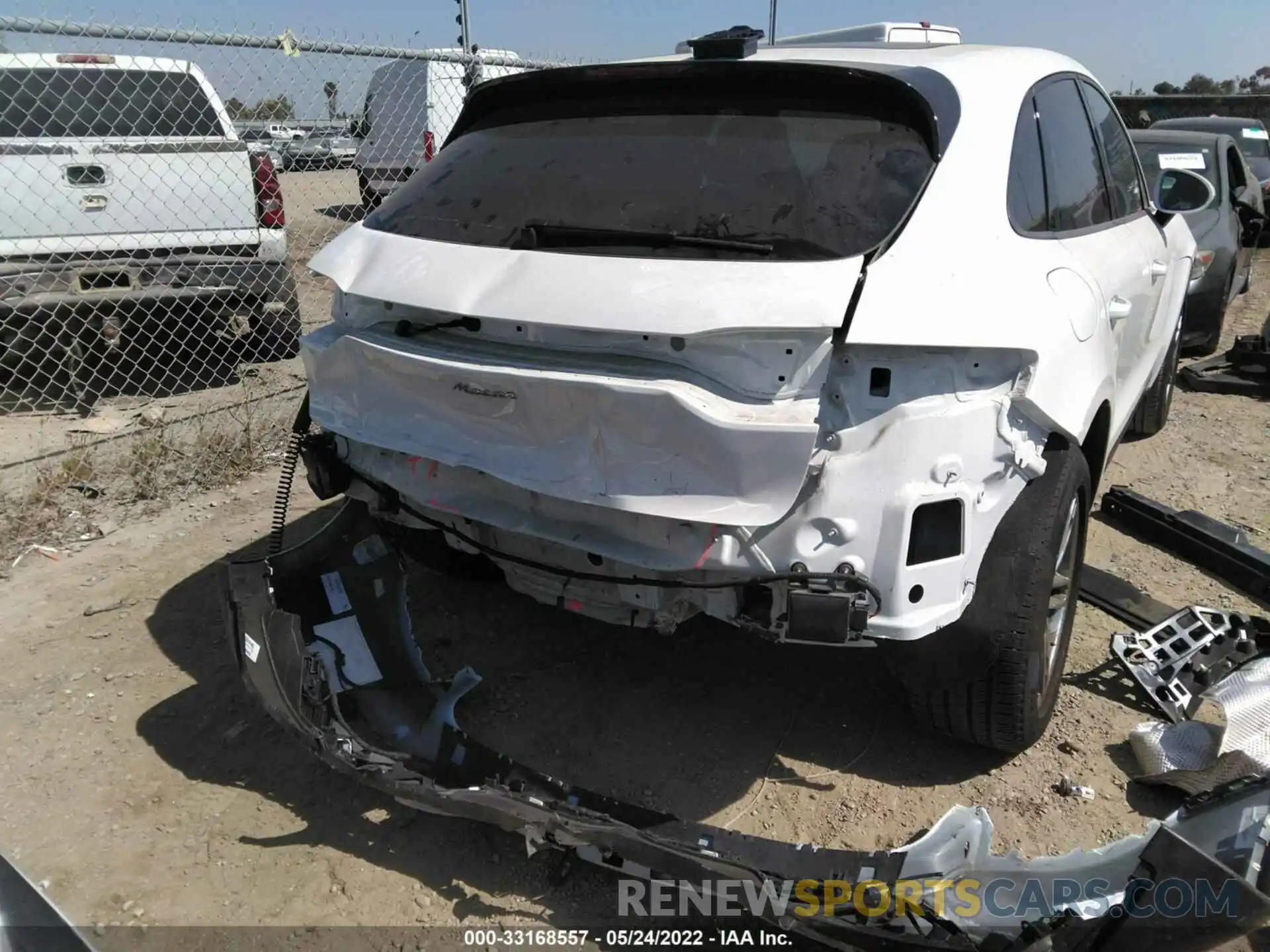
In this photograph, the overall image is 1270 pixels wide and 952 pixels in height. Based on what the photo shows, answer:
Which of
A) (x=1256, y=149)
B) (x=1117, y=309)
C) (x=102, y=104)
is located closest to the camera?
(x=1117, y=309)

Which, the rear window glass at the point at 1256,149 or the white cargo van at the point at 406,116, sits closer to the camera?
the white cargo van at the point at 406,116

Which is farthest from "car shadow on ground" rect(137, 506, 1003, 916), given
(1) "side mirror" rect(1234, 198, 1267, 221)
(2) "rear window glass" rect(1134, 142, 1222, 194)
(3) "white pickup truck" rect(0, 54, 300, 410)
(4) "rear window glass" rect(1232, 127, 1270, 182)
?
(4) "rear window glass" rect(1232, 127, 1270, 182)

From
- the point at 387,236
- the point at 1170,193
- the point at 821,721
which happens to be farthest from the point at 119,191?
the point at 1170,193

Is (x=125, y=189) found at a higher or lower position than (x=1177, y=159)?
lower

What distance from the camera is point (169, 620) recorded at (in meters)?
3.62

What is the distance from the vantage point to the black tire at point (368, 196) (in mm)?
7701

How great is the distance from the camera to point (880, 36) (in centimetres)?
331

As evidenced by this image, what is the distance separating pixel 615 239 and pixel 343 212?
8.96 meters

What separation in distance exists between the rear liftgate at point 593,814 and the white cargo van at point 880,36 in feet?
7.26

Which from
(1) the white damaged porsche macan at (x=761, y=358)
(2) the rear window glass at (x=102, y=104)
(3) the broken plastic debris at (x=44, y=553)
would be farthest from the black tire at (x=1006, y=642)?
(2) the rear window glass at (x=102, y=104)

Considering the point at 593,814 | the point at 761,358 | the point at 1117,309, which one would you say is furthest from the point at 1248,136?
the point at 593,814

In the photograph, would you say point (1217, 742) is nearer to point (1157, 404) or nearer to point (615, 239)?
point (615, 239)

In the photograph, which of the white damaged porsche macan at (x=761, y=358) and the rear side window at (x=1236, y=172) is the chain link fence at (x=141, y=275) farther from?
the rear side window at (x=1236, y=172)

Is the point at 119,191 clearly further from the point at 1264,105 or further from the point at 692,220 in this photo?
the point at 1264,105
